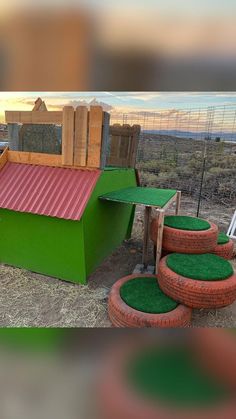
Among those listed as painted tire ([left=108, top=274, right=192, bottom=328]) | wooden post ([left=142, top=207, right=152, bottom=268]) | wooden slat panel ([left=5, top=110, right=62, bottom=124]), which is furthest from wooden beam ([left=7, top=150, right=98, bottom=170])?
painted tire ([left=108, top=274, right=192, bottom=328])

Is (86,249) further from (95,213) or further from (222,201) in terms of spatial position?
(222,201)

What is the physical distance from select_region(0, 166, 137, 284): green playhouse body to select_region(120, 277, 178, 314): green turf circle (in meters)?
0.64

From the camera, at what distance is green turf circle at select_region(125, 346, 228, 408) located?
0.39m

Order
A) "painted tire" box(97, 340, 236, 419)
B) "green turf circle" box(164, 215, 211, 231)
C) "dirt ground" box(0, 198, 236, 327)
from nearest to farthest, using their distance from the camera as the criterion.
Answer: "painted tire" box(97, 340, 236, 419)
"dirt ground" box(0, 198, 236, 327)
"green turf circle" box(164, 215, 211, 231)

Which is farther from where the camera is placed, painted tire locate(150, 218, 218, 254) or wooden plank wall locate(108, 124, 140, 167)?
wooden plank wall locate(108, 124, 140, 167)

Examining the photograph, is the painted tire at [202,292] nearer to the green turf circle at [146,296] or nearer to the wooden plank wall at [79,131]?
the green turf circle at [146,296]

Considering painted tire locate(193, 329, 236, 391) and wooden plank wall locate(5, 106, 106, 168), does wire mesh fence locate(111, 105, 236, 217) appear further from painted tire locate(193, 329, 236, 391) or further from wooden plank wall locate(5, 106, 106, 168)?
painted tire locate(193, 329, 236, 391)

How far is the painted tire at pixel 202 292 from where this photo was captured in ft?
7.21

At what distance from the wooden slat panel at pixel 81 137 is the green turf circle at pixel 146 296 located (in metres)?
1.45

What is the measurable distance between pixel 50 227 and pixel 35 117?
4.15 ft

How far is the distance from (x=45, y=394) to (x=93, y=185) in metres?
2.63

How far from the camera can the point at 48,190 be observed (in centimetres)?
305

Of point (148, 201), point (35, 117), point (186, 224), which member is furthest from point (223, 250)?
point (35, 117)

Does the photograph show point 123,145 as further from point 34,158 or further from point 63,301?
point 63,301
